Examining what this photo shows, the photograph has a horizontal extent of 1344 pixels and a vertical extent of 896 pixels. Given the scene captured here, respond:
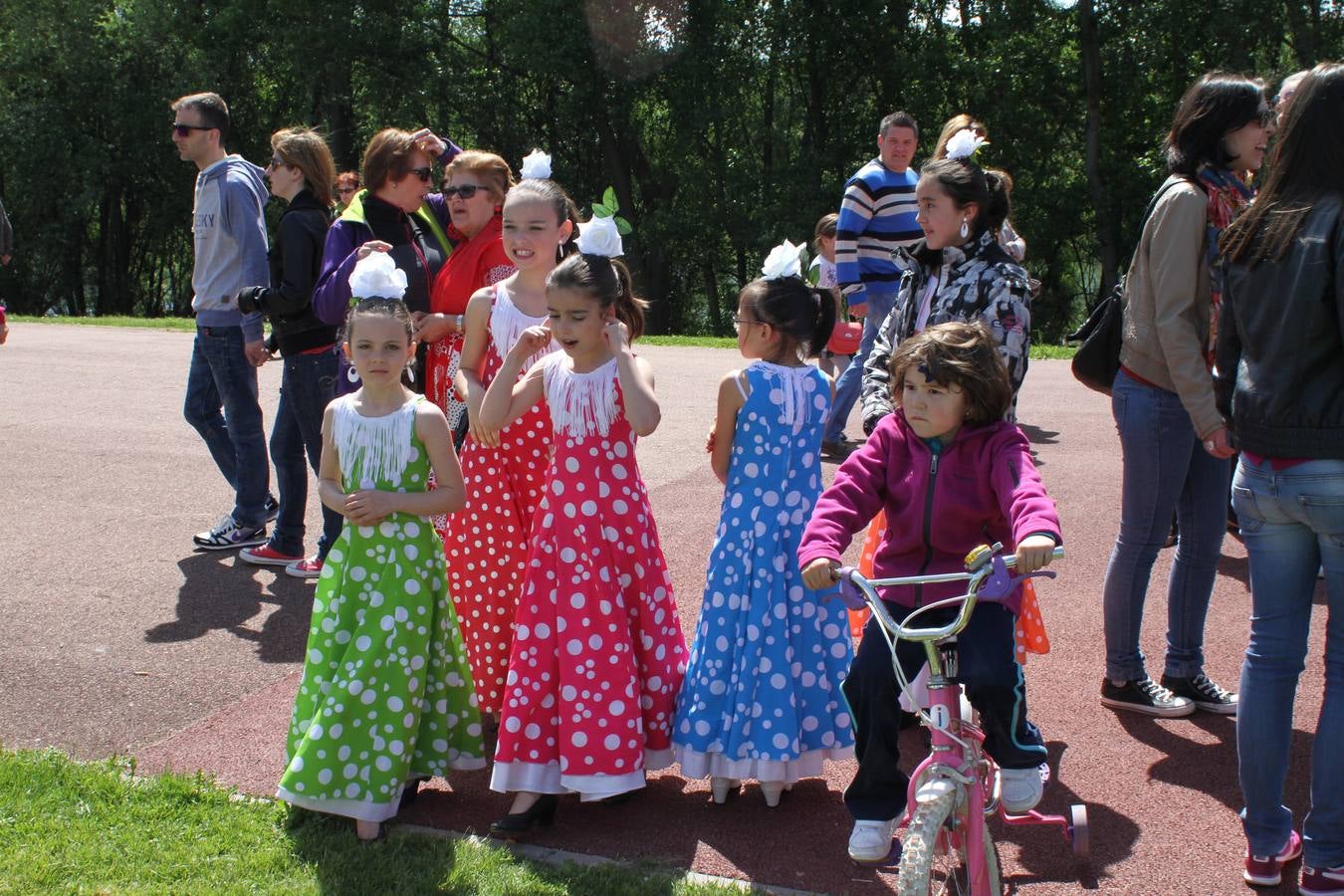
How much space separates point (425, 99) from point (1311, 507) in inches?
1239

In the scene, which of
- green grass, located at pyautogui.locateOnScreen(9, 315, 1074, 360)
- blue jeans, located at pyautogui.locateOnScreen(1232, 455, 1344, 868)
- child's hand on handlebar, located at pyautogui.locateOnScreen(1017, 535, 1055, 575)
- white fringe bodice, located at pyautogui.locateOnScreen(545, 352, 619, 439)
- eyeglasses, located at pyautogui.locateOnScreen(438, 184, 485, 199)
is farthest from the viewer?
green grass, located at pyautogui.locateOnScreen(9, 315, 1074, 360)

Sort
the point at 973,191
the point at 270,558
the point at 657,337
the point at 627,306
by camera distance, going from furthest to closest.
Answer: the point at 657,337, the point at 270,558, the point at 973,191, the point at 627,306

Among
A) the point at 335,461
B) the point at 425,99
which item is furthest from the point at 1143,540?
the point at 425,99

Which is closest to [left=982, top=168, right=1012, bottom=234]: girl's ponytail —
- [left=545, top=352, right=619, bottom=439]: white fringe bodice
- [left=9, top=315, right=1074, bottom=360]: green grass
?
[left=545, top=352, right=619, bottom=439]: white fringe bodice

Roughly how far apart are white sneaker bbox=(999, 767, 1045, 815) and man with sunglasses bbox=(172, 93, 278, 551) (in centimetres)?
475

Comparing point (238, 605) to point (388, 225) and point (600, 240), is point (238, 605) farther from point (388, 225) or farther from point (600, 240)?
point (600, 240)

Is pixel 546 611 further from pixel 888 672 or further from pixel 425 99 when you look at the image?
pixel 425 99

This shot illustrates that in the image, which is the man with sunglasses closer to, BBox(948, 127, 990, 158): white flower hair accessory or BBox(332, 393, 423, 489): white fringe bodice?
BBox(332, 393, 423, 489): white fringe bodice

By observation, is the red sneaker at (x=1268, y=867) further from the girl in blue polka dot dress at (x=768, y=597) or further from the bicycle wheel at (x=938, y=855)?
the girl in blue polka dot dress at (x=768, y=597)

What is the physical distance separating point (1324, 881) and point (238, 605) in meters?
4.70

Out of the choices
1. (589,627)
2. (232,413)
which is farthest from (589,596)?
(232,413)

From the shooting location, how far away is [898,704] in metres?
3.37

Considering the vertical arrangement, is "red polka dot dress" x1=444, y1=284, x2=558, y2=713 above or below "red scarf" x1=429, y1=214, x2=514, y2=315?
below

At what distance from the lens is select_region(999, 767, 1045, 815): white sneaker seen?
3.25m
